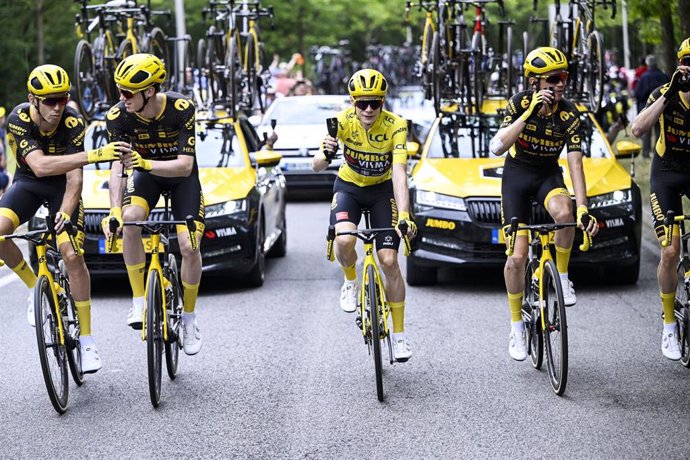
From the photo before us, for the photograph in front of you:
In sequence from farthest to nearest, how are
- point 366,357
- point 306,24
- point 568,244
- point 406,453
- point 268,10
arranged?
1. point 306,24
2. point 268,10
3. point 366,357
4. point 568,244
5. point 406,453

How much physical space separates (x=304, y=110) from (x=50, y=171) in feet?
43.0

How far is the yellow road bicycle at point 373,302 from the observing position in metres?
7.52

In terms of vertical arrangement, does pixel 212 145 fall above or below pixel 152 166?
below

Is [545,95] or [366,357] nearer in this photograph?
[545,95]

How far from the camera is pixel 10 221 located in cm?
797

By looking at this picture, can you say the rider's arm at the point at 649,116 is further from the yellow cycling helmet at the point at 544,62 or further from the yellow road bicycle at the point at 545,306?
the yellow road bicycle at the point at 545,306

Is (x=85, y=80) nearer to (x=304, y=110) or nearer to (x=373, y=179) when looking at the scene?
(x=304, y=110)

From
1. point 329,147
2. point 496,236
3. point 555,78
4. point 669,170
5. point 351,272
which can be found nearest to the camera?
point 329,147

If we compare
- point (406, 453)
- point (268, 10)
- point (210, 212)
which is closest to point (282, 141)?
point (268, 10)

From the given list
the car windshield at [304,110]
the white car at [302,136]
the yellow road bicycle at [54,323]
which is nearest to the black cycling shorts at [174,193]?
the yellow road bicycle at [54,323]

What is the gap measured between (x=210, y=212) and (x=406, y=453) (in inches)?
218

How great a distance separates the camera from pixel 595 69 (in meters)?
14.8

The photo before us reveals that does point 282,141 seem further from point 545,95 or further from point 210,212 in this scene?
point 545,95

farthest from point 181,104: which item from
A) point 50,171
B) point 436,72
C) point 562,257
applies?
point 436,72
